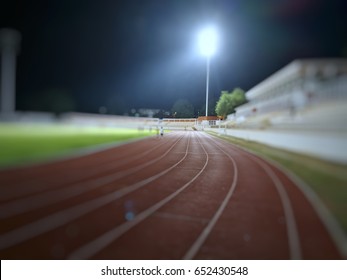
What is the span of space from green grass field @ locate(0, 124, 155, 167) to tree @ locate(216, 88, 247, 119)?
0.86 m

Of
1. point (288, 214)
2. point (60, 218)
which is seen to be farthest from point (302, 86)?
point (60, 218)

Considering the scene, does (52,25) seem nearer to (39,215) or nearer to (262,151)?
(39,215)

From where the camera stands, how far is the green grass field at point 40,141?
146cm

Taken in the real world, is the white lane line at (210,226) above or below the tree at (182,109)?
below

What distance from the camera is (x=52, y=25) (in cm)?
173

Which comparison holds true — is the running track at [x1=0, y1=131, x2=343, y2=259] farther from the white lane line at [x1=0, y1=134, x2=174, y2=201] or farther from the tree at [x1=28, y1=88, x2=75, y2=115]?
the tree at [x1=28, y1=88, x2=75, y2=115]

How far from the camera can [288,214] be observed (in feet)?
5.07

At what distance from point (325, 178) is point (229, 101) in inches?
31.3

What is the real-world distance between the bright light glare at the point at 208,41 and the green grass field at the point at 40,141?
907 mm

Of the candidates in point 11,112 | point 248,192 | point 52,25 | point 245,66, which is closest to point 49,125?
point 11,112

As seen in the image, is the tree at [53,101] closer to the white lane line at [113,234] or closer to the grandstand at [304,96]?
the white lane line at [113,234]

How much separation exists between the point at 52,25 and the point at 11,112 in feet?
2.35

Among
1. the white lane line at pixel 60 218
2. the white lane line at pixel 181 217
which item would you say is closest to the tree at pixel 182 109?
the white lane line at pixel 60 218

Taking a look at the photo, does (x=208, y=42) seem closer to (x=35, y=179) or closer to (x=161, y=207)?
(x=161, y=207)
